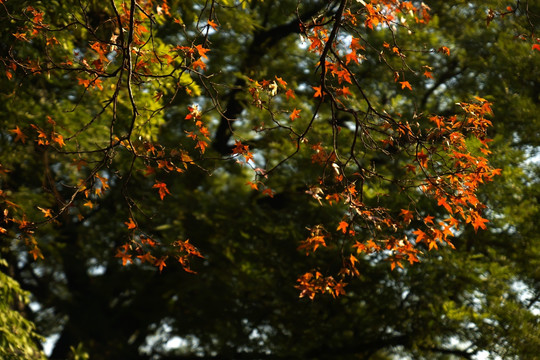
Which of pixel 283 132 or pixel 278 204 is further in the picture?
pixel 278 204

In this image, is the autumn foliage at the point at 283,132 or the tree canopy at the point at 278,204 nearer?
the autumn foliage at the point at 283,132

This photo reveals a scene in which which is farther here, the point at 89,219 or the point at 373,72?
the point at 89,219

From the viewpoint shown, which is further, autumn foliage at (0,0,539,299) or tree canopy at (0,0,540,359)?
tree canopy at (0,0,540,359)

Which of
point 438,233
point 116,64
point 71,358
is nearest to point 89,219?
point 71,358

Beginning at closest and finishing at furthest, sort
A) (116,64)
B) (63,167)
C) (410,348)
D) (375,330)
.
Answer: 1. (116,64)
2. (410,348)
3. (375,330)
4. (63,167)

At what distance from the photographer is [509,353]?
722cm

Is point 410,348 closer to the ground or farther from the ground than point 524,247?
closer to the ground

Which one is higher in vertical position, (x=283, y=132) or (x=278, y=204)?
(x=283, y=132)

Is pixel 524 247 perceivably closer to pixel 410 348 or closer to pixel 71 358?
pixel 410 348

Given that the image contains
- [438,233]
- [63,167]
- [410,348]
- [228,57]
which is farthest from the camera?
[228,57]

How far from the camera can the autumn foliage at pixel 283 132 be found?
3.70m

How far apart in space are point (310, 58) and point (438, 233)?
6.59 meters

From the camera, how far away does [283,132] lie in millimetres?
9344

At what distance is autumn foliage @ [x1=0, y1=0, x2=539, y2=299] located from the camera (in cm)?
370
